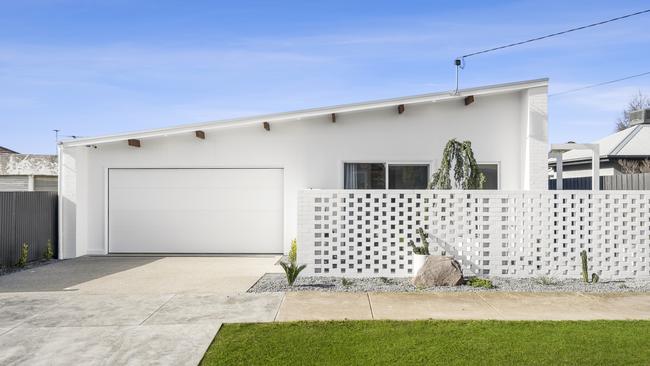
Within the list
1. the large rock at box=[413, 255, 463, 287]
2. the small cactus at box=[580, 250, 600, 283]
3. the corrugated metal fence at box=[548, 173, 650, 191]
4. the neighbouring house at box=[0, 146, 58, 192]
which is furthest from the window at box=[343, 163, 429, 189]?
the neighbouring house at box=[0, 146, 58, 192]

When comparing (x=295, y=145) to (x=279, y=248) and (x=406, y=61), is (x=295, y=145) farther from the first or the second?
(x=406, y=61)

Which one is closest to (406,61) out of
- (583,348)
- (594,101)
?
(583,348)

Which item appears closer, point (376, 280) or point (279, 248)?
point (376, 280)

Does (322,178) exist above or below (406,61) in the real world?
below

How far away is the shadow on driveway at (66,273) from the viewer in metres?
8.09

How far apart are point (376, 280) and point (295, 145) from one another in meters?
4.24

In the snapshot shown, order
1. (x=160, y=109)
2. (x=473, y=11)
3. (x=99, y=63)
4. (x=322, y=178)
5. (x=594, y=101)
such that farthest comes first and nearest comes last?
(x=594, y=101)
(x=160, y=109)
(x=99, y=63)
(x=473, y=11)
(x=322, y=178)

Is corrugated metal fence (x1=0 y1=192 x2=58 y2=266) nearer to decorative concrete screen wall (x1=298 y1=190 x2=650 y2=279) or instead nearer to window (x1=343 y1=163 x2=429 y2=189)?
decorative concrete screen wall (x1=298 y1=190 x2=650 y2=279)

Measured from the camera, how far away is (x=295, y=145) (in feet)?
37.8

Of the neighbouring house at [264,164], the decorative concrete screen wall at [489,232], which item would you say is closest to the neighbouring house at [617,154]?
the neighbouring house at [264,164]

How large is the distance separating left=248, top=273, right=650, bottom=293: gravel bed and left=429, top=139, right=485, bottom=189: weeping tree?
5.79 feet

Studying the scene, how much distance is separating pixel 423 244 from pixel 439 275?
2.33ft

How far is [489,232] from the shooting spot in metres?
8.56

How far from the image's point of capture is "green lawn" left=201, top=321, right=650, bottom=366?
4.55 metres
